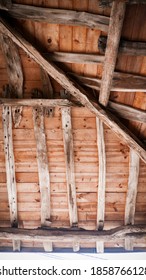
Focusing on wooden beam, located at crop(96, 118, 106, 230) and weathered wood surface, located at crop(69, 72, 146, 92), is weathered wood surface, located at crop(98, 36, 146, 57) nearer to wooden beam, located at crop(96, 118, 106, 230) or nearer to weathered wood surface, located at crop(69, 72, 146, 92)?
weathered wood surface, located at crop(69, 72, 146, 92)

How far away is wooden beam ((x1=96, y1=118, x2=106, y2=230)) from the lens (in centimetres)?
384

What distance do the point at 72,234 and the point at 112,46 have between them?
2870 mm

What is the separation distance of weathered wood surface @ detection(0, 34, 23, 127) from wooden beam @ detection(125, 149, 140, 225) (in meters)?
1.50

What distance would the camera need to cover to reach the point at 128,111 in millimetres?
3355

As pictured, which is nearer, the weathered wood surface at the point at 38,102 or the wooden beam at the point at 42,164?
the weathered wood surface at the point at 38,102

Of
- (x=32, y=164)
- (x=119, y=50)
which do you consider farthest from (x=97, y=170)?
(x=119, y=50)

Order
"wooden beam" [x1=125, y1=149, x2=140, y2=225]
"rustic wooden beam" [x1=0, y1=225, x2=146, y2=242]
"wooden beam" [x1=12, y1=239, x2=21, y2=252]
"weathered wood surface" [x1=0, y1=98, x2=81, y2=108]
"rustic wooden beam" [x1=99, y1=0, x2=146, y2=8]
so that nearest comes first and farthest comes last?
"rustic wooden beam" [x1=99, y1=0, x2=146, y2=8] < "weathered wood surface" [x1=0, y1=98, x2=81, y2=108] < "wooden beam" [x1=125, y1=149, x2=140, y2=225] < "rustic wooden beam" [x1=0, y1=225, x2=146, y2=242] < "wooden beam" [x1=12, y1=239, x2=21, y2=252]

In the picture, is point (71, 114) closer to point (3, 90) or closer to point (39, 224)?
point (3, 90)

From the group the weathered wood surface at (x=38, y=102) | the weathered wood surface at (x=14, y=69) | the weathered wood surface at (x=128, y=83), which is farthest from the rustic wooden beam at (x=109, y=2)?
the weathered wood surface at (x=38, y=102)

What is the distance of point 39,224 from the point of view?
4676 mm

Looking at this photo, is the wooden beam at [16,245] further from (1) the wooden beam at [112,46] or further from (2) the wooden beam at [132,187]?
(1) the wooden beam at [112,46]

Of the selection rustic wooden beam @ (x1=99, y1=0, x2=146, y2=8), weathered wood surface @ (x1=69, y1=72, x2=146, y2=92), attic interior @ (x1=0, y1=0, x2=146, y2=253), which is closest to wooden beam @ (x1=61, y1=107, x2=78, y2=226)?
attic interior @ (x1=0, y1=0, x2=146, y2=253)

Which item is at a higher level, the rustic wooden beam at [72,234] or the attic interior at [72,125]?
the attic interior at [72,125]

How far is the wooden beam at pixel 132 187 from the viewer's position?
4.04 meters
